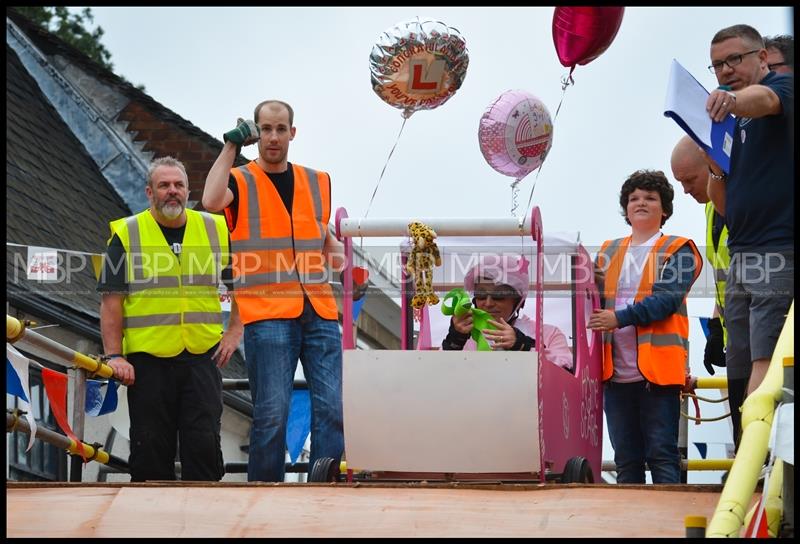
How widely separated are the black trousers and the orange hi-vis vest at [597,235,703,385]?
2.17m

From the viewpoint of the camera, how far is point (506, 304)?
8.38 metres

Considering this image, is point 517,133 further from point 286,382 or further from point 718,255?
point 286,382

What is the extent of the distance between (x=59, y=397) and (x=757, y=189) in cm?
387

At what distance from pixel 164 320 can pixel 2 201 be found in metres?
1.82

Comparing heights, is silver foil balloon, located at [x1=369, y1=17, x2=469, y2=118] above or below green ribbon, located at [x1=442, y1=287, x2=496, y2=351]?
above

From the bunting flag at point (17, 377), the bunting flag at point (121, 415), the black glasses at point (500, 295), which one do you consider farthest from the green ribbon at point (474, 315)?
the bunting flag at point (121, 415)

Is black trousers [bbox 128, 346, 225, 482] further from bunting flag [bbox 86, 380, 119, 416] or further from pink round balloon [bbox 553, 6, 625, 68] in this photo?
pink round balloon [bbox 553, 6, 625, 68]

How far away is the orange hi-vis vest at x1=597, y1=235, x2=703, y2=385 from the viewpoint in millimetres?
8562

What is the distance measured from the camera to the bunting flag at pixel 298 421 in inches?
448

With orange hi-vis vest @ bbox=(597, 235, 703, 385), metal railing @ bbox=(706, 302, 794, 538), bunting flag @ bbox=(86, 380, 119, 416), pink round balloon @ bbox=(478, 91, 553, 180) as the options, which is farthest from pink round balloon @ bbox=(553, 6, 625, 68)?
metal railing @ bbox=(706, 302, 794, 538)

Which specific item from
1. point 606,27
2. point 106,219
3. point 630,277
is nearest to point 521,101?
point 606,27

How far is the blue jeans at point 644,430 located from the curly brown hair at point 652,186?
1.05 metres

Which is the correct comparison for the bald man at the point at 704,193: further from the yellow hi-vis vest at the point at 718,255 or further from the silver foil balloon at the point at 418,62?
the silver foil balloon at the point at 418,62

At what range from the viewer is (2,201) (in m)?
7.12
